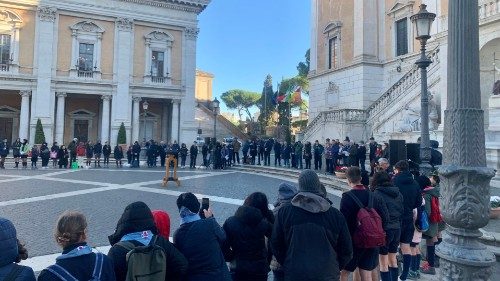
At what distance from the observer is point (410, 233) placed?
5199mm

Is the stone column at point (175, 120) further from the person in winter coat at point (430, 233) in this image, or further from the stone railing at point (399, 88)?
the person in winter coat at point (430, 233)

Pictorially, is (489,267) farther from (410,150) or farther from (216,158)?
(216,158)

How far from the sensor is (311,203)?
3.24 metres

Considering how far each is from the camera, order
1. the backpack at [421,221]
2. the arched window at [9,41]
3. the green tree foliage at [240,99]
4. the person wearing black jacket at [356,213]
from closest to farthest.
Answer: the person wearing black jacket at [356,213] < the backpack at [421,221] < the arched window at [9,41] < the green tree foliage at [240,99]

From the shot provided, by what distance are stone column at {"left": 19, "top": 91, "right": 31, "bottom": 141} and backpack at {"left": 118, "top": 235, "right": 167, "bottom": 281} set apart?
32.8 metres

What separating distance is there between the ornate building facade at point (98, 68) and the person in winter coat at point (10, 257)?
3204cm

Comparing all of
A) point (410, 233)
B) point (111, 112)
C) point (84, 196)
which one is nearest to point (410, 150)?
point (410, 233)

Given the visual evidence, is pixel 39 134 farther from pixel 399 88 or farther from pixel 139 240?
pixel 139 240

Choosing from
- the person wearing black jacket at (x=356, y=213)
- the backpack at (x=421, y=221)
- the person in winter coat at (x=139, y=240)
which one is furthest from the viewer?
the backpack at (x=421, y=221)

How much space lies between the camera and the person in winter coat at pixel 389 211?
181 inches

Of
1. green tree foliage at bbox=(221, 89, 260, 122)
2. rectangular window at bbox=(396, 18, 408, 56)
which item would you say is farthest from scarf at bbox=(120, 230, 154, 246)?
green tree foliage at bbox=(221, 89, 260, 122)

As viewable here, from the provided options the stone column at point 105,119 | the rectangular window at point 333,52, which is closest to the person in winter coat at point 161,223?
the rectangular window at point 333,52

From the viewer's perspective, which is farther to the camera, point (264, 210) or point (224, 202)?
point (224, 202)

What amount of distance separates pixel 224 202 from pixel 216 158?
35.7ft
